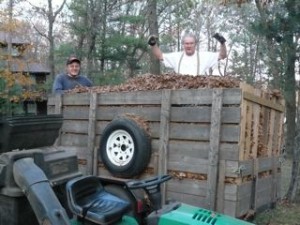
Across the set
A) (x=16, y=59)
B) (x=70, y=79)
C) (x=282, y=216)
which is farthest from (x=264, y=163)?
(x=16, y=59)

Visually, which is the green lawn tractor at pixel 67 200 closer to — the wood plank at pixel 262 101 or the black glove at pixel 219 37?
the wood plank at pixel 262 101

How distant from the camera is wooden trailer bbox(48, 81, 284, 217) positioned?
446 centimetres

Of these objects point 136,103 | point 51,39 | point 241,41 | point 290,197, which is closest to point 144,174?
point 136,103

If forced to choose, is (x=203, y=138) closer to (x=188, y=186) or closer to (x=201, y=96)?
(x=201, y=96)

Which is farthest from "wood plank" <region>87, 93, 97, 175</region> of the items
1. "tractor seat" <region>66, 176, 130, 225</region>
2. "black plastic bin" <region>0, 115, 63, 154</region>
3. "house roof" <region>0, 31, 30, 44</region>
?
"house roof" <region>0, 31, 30, 44</region>

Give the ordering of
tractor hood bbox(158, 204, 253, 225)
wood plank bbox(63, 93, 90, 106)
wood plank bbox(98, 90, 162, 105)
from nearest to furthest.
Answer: tractor hood bbox(158, 204, 253, 225) < wood plank bbox(98, 90, 162, 105) < wood plank bbox(63, 93, 90, 106)

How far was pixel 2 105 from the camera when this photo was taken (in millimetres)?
19344

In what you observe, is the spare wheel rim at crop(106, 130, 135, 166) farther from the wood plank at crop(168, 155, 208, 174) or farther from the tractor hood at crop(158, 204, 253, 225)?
the tractor hood at crop(158, 204, 253, 225)

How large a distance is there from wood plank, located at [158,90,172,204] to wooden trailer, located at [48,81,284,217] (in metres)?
0.01

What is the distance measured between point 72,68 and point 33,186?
4.29 m

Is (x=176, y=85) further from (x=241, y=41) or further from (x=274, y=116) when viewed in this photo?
(x=241, y=41)

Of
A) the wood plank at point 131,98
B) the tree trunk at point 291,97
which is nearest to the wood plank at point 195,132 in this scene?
the wood plank at point 131,98

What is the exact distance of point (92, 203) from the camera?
3279 millimetres

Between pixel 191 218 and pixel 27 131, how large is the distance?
5.03 ft
